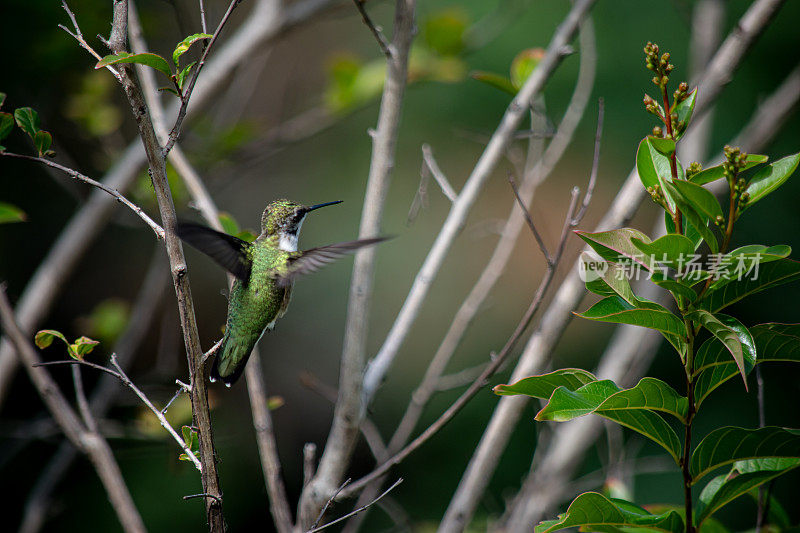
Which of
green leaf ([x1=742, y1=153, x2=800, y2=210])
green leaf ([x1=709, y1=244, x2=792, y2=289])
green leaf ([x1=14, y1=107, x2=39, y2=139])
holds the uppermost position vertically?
green leaf ([x1=14, y1=107, x2=39, y2=139])

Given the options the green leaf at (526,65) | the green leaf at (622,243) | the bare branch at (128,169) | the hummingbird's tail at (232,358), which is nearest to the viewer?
the green leaf at (622,243)

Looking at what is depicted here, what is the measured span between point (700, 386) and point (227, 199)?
3.08 m

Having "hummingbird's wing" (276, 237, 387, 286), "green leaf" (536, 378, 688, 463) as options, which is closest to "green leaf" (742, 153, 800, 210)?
"green leaf" (536, 378, 688, 463)

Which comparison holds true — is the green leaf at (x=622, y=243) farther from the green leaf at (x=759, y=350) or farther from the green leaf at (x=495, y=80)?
the green leaf at (x=495, y=80)

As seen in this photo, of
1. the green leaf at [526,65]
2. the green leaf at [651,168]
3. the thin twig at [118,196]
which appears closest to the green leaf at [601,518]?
the green leaf at [651,168]

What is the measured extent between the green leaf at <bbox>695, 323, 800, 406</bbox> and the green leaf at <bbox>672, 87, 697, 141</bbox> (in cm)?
32

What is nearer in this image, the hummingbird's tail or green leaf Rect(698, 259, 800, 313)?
green leaf Rect(698, 259, 800, 313)

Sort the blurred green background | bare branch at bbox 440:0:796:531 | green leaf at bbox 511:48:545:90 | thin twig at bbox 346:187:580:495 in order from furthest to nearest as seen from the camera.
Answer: the blurred green background → green leaf at bbox 511:48:545:90 → bare branch at bbox 440:0:796:531 → thin twig at bbox 346:187:580:495

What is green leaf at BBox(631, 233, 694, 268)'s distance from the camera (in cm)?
96

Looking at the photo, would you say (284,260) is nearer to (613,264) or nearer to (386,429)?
(613,264)

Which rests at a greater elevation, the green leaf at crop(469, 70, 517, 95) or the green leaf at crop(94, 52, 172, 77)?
the green leaf at crop(94, 52, 172, 77)

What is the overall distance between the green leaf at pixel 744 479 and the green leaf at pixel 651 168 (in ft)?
1.49

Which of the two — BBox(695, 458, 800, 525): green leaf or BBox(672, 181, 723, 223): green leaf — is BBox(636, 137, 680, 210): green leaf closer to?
BBox(672, 181, 723, 223): green leaf

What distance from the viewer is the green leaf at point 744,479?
43.4 inches
